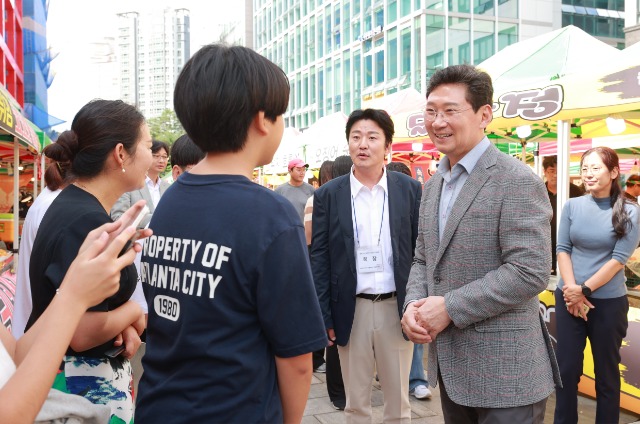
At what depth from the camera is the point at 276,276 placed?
126 cm

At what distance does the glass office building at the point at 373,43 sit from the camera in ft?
95.3

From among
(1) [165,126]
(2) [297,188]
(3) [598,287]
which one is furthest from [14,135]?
(1) [165,126]

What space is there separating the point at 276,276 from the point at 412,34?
30366mm

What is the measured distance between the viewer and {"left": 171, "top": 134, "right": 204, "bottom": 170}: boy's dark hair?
13.6 ft

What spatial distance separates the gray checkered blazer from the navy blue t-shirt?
2.69ft

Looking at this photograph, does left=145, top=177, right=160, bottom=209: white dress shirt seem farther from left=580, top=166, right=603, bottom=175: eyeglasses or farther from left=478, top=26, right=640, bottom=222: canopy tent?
left=580, top=166, right=603, bottom=175: eyeglasses

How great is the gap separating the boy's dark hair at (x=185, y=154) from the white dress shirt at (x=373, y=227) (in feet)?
4.42

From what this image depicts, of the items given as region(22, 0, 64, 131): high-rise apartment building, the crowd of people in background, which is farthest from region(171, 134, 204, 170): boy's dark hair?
region(22, 0, 64, 131): high-rise apartment building

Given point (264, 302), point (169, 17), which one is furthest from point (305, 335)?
point (169, 17)

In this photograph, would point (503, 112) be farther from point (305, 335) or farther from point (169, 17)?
point (169, 17)

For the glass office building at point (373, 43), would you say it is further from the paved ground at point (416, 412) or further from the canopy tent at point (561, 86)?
the paved ground at point (416, 412)

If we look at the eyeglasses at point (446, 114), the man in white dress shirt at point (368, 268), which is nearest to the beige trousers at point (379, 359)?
the man in white dress shirt at point (368, 268)

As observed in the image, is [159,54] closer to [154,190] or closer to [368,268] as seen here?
[154,190]

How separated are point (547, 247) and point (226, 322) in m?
1.18
